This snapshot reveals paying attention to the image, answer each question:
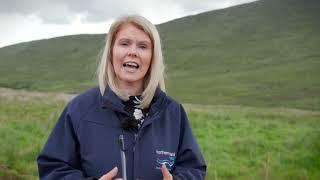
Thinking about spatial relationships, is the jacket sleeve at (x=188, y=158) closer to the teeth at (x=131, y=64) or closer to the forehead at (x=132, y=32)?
the teeth at (x=131, y=64)

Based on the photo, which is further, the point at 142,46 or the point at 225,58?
the point at 225,58

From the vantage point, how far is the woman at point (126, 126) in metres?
3.37

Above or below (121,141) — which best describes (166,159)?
below

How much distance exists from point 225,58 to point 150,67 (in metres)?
99.2

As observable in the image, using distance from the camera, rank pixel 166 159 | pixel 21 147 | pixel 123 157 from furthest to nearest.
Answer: pixel 21 147
pixel 166 159
pixel 123 157

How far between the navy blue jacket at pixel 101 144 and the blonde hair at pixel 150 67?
2.9 inches

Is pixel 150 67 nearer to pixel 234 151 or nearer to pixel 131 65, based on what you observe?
pixel 131 65

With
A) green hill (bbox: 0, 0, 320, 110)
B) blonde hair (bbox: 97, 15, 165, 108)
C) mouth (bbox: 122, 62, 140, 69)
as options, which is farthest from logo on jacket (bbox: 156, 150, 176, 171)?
green hill (bbox: 0, 0, 320, 110)

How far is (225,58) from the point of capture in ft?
334

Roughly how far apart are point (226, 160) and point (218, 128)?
698 centimetres

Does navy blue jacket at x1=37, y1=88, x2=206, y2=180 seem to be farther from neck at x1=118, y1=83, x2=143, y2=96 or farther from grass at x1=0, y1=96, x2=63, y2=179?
grass at x1=0, y1=96, x2=63, y2=179

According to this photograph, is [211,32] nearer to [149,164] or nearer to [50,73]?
[50,73]

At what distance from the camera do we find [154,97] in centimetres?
364

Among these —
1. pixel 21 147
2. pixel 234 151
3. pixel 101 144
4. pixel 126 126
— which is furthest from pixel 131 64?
pixel 234 151
